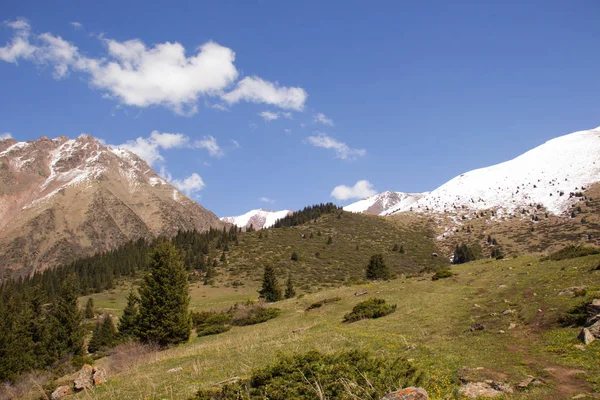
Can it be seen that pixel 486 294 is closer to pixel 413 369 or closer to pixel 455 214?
pixel 413 369

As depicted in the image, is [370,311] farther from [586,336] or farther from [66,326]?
[66,326]

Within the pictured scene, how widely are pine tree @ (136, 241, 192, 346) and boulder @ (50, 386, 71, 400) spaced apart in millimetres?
13573

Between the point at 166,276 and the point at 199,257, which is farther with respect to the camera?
the point at 199,257

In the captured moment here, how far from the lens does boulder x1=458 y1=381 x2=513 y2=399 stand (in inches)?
380

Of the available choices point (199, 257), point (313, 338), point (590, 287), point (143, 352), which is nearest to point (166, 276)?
point (143, 352)

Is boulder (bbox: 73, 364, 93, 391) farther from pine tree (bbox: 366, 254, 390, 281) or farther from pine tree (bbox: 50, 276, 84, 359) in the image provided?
pine tree (bbox: 366, 254, 390, 281)


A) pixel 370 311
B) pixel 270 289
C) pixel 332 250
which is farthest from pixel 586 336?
pixel 332 250

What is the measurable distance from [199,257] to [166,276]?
79879 millimetres

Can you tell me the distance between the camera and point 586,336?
13.1 m

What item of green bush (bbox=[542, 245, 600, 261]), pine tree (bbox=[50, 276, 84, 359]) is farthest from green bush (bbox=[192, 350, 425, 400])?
pine tree (bbox=[50, 276, 84, 359])

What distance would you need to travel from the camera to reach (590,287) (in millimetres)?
19188

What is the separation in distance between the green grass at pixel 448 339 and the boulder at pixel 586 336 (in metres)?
0.36

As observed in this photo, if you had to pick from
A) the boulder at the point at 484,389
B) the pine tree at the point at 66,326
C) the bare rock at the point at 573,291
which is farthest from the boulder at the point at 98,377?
the pine tree at the point at 66,326

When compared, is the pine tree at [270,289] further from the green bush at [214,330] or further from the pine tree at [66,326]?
the pine tree at [66,326]
